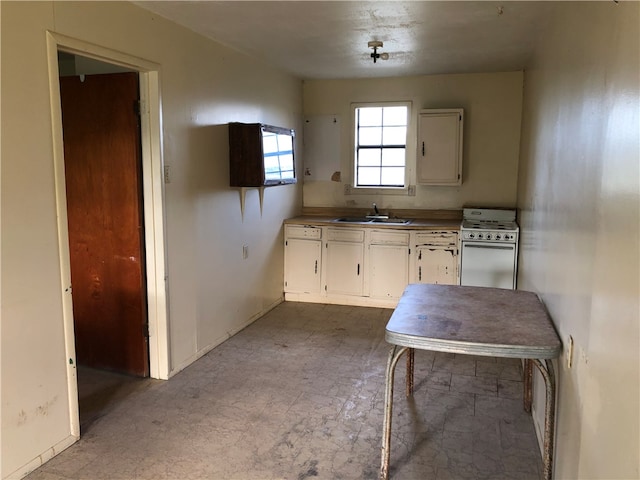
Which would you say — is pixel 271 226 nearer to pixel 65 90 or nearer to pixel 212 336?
pixel 212 336

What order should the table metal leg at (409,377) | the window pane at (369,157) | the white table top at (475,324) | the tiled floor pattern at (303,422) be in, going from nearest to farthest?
the white table top at (475,324) < the tiled floor pattern at (303,422) < the table metal leg at (409,377) < the window pane at (369,157)

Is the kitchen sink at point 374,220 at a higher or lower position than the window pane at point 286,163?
lower

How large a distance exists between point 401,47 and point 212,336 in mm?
2843

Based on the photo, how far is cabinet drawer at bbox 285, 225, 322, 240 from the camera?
5.39 m

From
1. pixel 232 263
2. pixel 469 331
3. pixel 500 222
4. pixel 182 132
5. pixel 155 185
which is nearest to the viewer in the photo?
pixel 469 331

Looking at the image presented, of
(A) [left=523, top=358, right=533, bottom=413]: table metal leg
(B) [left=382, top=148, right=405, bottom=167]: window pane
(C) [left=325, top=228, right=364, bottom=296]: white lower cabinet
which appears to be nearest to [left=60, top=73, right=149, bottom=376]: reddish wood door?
(C) [left=325, top=228, right=364, bottom=296]: white lower cabinet

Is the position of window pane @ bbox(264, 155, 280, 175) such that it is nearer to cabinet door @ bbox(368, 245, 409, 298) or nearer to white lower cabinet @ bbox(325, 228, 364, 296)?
white lower cabinet @ bbox(325, 228, 364, 296)

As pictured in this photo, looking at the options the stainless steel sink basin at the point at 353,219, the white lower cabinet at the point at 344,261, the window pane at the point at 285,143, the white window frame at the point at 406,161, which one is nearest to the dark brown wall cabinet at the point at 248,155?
the window pane at the point at 285,143

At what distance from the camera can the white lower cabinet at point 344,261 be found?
5285mm

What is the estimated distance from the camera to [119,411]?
3.03 metres

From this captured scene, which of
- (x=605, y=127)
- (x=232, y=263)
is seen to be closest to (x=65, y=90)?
(x=232, y=263)

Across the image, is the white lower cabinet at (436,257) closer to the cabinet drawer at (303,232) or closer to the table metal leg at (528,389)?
the cabinet drawer at (303,232)

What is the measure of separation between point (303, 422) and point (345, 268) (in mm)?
2584

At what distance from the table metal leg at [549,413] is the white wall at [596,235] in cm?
4
